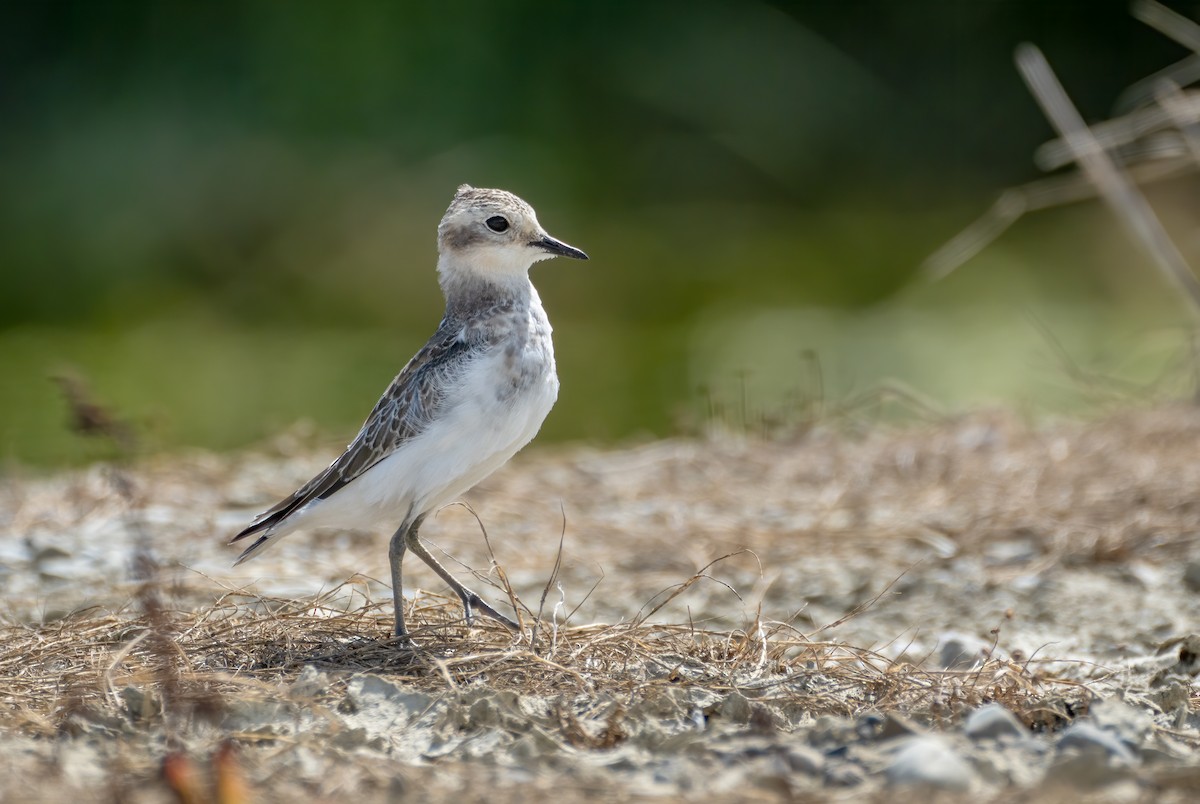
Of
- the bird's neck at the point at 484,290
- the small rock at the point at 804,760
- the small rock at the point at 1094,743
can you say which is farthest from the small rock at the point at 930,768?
the bird's neck at the point at 484,290

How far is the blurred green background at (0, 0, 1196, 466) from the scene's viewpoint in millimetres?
11211

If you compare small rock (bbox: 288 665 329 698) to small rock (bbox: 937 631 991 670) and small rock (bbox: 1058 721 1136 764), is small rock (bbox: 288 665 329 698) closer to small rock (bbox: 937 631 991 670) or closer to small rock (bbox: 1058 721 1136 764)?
small rock (bbox: 1058 721 1136 764)

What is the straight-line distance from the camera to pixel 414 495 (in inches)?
169

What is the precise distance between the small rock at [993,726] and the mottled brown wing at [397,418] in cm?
171

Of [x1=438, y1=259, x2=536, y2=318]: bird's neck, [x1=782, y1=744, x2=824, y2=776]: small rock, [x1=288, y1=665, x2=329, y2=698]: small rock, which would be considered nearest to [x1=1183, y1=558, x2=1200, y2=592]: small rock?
[x1=438, y1=259, x2=536, y2=318]: bird's neck

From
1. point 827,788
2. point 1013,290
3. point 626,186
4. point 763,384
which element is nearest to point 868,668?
point 827,788

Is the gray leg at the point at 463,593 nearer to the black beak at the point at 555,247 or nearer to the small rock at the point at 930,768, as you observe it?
the black beak at the point at 555,247

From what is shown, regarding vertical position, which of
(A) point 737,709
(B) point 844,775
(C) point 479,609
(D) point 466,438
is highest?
(D) point 466,438

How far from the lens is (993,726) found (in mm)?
3188

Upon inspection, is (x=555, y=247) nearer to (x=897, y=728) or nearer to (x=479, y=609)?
(x=479, y=609)

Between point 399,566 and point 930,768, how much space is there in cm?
179

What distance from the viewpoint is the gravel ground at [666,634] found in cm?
304

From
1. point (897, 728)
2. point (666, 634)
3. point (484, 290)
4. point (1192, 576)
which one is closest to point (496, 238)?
point (484, 290)

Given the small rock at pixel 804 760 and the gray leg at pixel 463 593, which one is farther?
the gray leg at pixel 463 593
